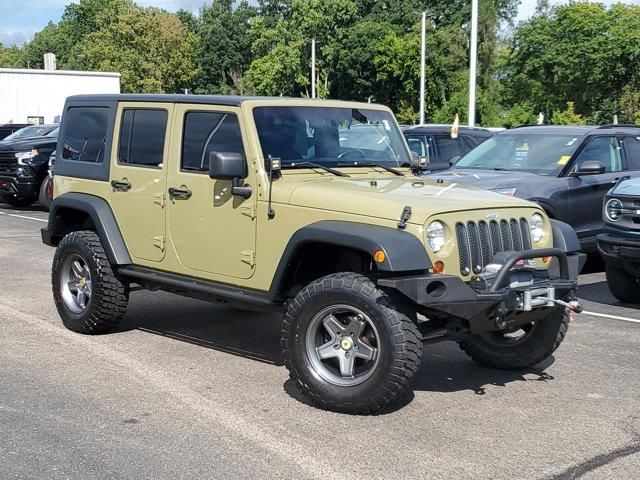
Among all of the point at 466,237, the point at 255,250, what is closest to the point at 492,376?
the point at 466,237

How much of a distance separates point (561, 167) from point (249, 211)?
5.57m

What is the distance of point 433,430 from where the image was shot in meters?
4.91

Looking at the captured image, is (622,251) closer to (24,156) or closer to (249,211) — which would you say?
(249,211)

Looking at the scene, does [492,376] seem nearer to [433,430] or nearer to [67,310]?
[433,430]

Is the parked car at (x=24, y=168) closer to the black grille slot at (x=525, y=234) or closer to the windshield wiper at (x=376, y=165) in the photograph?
the windshield wiper at (x=376, y=165)

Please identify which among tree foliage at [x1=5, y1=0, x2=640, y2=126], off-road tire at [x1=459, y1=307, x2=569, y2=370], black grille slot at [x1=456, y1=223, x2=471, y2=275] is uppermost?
tree foliage at [x1=5, y1=0, x2=640, y2=126]

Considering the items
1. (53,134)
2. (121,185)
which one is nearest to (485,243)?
(121,185)

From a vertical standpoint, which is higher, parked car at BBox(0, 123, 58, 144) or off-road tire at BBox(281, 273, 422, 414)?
parked car at BBox(0, 123, 58, 144)

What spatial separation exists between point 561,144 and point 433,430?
21.0 feet

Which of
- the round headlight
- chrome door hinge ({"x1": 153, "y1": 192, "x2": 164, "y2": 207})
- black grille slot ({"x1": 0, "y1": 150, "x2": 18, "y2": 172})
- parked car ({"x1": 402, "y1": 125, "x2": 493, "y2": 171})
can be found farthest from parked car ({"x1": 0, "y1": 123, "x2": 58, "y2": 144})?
the round headlight

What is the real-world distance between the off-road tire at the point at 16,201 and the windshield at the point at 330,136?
534 inches

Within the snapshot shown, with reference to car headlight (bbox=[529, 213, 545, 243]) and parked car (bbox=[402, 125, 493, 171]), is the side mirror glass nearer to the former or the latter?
car headlight (bbox=[529, 213, 545, 243])

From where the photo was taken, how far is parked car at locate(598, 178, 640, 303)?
808 cm

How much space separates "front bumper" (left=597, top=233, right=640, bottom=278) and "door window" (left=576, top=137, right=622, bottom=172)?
6.88 ft
